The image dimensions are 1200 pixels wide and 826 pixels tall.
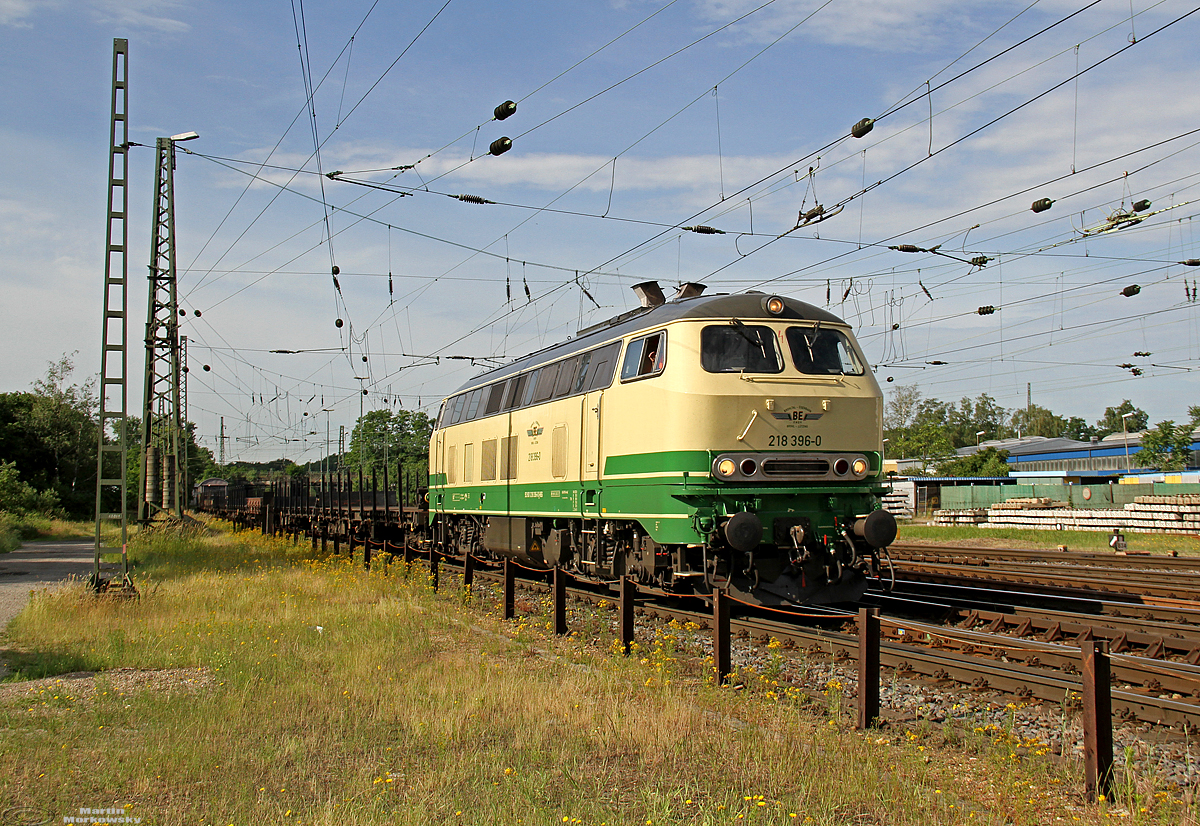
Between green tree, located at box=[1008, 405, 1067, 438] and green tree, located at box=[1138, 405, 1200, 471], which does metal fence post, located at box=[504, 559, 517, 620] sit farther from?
green tree, located at box=[1008, 405, 1067, 438]

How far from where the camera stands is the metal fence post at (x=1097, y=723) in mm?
5613

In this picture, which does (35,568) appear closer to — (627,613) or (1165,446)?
(627,613)

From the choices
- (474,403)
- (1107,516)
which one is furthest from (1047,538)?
(474,403)

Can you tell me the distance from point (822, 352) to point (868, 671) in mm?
5637

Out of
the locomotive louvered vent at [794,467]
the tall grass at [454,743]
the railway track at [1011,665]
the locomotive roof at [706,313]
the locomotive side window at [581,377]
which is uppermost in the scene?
the locomotive roof at [706,313]

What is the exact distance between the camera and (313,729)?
7.46 metres

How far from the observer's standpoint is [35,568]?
23.8 m

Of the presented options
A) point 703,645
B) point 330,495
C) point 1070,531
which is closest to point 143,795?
point 703,645

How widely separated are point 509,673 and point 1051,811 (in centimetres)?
555

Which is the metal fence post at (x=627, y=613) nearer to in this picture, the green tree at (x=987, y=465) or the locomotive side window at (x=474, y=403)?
Answer: the locomotive side window at (x=474, y=403)

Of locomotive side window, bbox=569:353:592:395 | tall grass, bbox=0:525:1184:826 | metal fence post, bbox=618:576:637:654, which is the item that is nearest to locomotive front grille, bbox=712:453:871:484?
metal fence post, bbox=618:576:637:654

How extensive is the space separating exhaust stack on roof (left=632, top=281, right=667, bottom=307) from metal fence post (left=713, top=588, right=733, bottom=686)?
668 cm

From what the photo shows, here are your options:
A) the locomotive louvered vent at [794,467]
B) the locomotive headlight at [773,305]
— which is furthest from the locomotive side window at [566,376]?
the locomotive louvered vent at [794,467]

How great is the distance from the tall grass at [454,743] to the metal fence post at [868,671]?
0.23 m
